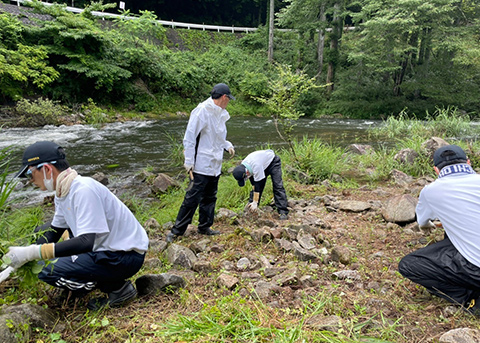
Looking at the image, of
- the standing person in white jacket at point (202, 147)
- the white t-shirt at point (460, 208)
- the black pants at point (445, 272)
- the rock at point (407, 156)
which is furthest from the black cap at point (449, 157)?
the rock at point (407, 156)

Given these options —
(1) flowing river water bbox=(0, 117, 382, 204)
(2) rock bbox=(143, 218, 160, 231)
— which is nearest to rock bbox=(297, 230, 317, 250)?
(2) rock bbox=(143, 218, 160, 231)

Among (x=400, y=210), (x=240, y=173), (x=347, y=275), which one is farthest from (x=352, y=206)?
(x=347, y=275)

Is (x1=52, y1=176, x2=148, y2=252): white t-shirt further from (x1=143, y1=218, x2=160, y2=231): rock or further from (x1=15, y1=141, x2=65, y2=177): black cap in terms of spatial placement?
(x1=143, y1=218, x2=160, y2=231): rock

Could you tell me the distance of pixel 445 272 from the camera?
2342 mm

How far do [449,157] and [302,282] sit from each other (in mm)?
1502

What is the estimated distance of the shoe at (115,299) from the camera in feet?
7.79

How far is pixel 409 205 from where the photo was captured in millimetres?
4016

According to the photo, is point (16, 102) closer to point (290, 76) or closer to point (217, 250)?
point (290, 76)

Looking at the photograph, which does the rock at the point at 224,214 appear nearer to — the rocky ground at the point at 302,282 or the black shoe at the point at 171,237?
the rocky ground at the point at 302,282

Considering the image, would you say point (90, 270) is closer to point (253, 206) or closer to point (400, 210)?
point (253, 206)

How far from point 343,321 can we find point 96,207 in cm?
177

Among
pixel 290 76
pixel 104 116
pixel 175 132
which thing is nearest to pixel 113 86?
pixel 104 116

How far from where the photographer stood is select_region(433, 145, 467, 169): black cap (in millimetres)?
2445

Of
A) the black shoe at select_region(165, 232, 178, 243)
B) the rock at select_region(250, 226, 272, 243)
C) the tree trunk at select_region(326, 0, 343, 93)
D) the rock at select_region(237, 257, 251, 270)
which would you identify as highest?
the tree trunk at select_region(326, 0, 343, 93)
